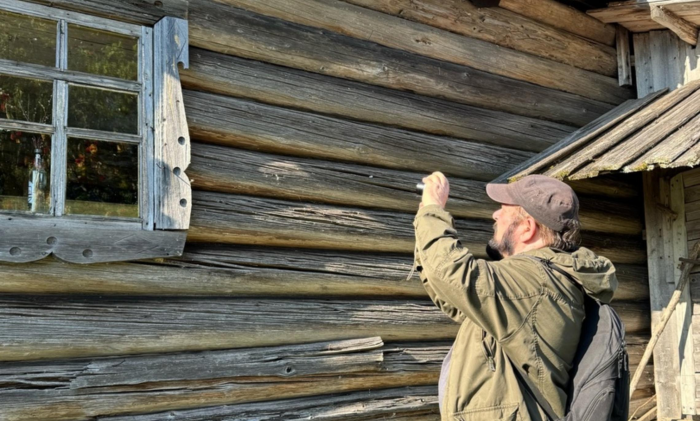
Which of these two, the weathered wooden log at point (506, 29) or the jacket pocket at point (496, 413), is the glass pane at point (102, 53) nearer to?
the weathered wooden log at point (506, 29)

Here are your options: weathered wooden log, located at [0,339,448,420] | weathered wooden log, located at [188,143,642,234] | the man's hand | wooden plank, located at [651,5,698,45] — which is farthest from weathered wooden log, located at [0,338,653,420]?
wooden plank, located at [651,5,698,45]

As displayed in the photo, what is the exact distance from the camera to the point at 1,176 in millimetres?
3309

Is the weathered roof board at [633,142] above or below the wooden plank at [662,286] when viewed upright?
above

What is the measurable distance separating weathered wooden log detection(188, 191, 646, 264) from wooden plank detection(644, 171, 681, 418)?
1.56 meters

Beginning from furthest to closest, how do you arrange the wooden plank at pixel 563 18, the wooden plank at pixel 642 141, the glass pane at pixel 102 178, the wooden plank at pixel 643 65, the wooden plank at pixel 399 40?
the wooden plank at pixel 643 65 < the wooden plank at pixel 563 18 < the wooden plank at pixel 642 141 < the wooden plank at pixel 399 40 < the glass pane at pixel 102 178

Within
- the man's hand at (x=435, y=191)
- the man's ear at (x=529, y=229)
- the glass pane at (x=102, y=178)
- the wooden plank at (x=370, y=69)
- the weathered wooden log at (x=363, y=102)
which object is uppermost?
the wooden plank at (x=370, y=69)

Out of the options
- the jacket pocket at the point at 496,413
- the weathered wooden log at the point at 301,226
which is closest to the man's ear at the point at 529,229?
the jacket pocket at the point at 496,413

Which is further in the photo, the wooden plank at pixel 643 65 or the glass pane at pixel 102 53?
the wooden plank at pixel 643 65

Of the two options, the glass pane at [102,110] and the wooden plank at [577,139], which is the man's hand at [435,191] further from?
the wooden plank at [577,139]

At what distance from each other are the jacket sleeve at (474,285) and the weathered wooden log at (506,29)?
2321 mm

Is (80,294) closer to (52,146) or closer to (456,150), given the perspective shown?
(52,146)

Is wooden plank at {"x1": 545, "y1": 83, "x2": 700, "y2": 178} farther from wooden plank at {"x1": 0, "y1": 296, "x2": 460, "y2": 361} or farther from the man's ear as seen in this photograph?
the man's ear

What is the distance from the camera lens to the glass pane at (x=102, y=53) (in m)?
3.56

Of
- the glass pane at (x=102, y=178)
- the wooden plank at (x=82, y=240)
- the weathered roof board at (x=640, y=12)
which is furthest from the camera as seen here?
the weathered roof board at (x=640, y=12)
